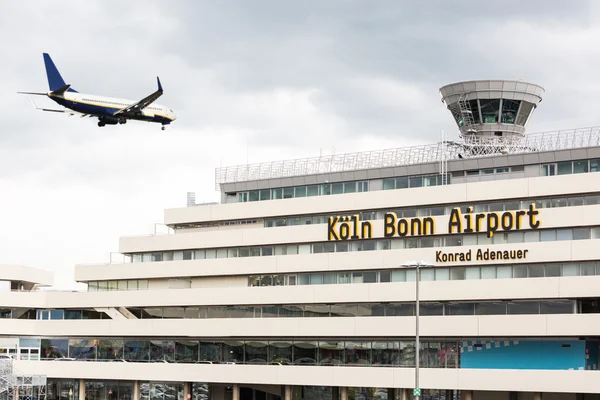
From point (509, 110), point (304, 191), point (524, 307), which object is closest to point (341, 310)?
point (304, 191)

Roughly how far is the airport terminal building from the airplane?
1355 cm

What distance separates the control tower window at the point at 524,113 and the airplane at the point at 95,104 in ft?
106

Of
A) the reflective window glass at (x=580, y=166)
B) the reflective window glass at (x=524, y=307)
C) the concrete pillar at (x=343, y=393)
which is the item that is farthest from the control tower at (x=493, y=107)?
the concrete pillar at (x=343, y=393)

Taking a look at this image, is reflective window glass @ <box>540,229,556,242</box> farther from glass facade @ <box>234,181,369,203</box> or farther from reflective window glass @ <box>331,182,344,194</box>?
reflective window glass @ <box>331,182,344,194</box>

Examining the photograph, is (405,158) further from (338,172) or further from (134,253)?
(134,253)

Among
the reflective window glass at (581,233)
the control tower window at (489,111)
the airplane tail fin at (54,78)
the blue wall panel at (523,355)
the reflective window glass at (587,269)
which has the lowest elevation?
the blue wall panel at (523,355)

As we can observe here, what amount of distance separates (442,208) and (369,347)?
13.3 m

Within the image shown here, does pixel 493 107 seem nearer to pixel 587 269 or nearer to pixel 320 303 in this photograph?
pixel 587 269

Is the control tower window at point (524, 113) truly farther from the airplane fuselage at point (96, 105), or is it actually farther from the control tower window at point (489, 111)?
the airplane fuselage at point (96, 105)

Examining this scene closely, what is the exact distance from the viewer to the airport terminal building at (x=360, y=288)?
81.7m

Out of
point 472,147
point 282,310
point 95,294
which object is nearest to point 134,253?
point 95,294

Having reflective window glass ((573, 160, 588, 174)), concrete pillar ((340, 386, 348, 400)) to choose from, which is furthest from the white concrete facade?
reflective window glass ((573, 160, 588, 174))

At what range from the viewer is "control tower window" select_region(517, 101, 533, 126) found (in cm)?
9588

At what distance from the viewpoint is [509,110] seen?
95.4 metres
